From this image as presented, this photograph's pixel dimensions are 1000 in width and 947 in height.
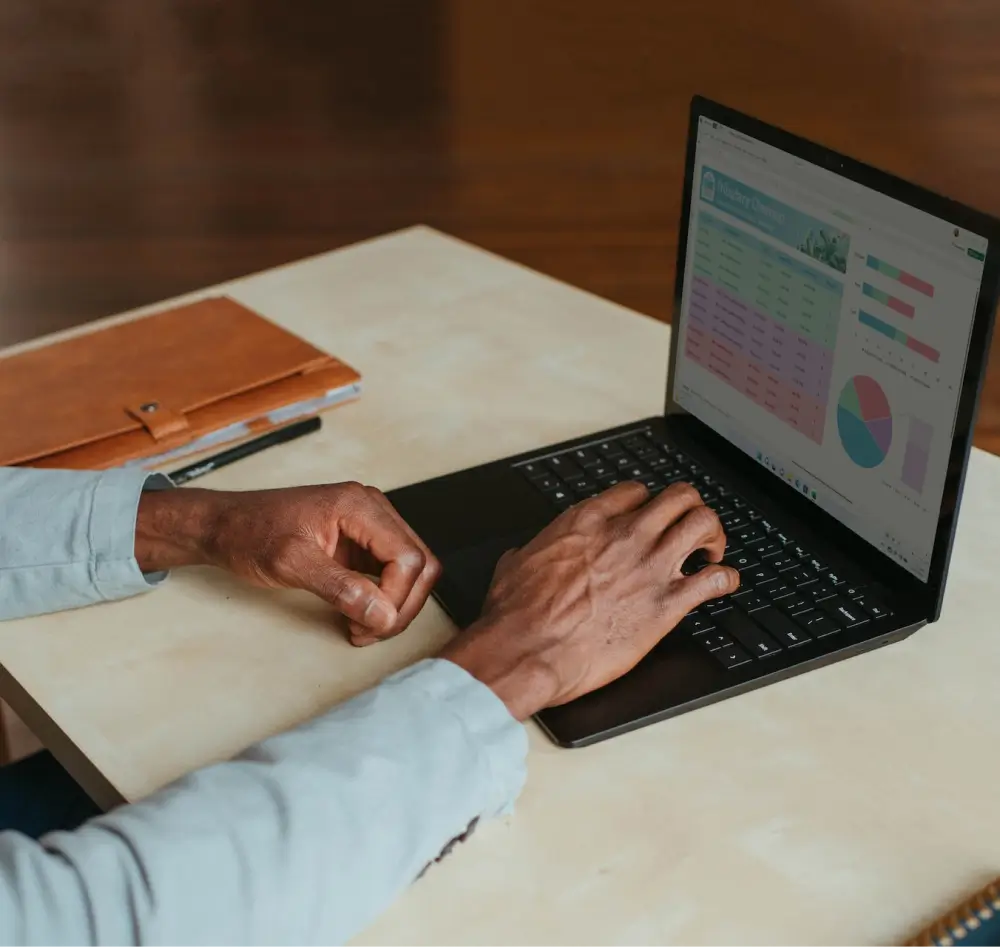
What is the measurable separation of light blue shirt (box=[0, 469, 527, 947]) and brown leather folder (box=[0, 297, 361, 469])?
0.49m

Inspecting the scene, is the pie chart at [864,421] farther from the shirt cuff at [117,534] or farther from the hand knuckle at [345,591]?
the shirt cuff at [117,534]

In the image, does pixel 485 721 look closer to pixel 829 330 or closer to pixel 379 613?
pixel 379 613

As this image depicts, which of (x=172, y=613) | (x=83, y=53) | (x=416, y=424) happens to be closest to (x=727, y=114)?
(x=416, y=424)

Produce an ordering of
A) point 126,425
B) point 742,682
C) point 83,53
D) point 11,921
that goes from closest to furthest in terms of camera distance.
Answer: point 11,921, point 742,682, point 126,425, point 83,53

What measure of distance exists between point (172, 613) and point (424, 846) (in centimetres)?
35

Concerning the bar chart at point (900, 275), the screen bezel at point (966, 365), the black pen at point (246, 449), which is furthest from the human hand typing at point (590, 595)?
the black pen at point (246, 449)

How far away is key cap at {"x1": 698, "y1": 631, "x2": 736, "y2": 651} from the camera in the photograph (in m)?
0.93

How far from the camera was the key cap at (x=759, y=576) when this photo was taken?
3.26 ft

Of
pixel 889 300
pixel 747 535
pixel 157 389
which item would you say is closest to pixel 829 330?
pixel 889 300

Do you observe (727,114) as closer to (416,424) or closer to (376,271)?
(416,424)

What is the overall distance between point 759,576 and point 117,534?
0.52m

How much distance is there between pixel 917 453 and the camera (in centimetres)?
92

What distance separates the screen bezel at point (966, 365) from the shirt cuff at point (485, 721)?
1.07 feet

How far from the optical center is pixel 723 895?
759 millimetres
